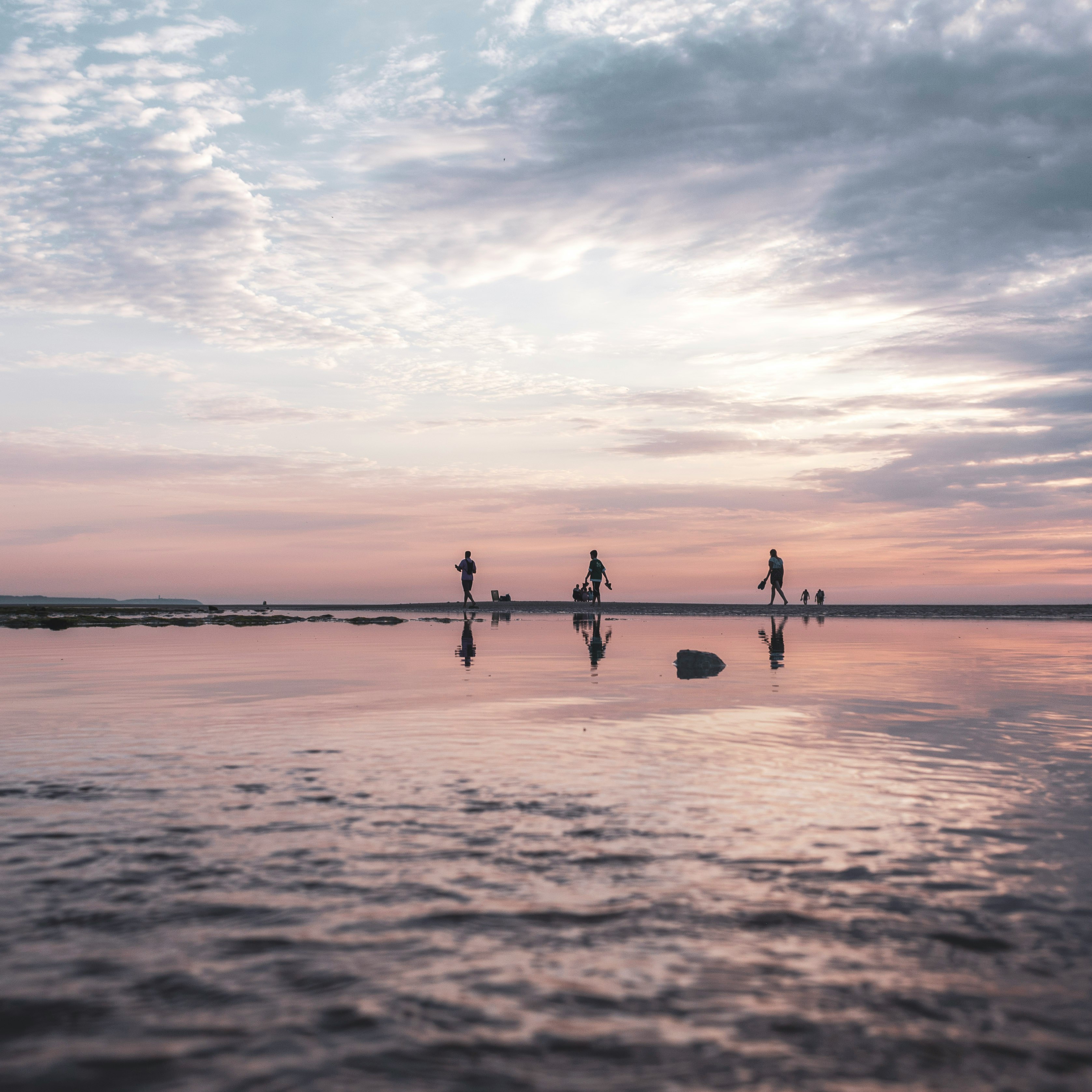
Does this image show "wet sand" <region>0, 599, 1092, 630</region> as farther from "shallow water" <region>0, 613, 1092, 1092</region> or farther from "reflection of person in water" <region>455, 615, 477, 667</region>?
"shallow water" <region>0, 613, 1092, 1092</region>

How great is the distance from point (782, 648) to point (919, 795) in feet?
47.3

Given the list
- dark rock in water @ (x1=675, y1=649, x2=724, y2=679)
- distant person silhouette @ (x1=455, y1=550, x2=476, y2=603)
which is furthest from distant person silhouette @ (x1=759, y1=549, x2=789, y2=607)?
dark rock in water @ (x1=675, y1=649, x2=724, y2=679)

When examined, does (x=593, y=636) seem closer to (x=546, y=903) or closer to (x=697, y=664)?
(x=697, y=664)

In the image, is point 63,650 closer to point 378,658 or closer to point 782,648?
point 378,658

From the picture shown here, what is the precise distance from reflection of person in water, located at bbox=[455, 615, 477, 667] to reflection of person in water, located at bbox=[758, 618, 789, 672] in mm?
5441

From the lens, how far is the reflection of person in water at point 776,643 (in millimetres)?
16375

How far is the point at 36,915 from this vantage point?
13.1ft

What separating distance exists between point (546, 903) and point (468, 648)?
1679cm

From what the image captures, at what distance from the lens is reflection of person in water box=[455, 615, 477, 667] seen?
17.7 meters

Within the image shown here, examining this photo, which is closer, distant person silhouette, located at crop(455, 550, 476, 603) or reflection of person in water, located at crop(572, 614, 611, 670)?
reflection of person in water, located at crop(572, 614, 611, 670)

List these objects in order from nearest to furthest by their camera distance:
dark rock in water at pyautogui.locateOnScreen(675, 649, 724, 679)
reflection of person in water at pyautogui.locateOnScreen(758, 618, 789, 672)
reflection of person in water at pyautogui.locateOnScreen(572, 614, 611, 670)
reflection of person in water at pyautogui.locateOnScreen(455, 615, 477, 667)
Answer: dark rock in water at pyautogui.locateOnScreen(675, 649, 724, 679)
reflection of person in water at pyautogui.locateOnScreen(758, 618, 789, 672)
reflection of person in water at pyautogui.locateOnScreen(455, 615, 477, 667)
reflection of person in water at pyautogui.locateOnScreen(572, 614, 611, 670)

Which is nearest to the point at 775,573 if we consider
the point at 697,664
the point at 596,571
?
the point at 596,571

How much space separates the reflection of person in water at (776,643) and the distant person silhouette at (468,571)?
13.8 metres

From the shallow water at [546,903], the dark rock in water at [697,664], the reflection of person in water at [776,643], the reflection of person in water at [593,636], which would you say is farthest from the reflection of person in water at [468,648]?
the shallow water at [546,903]
